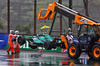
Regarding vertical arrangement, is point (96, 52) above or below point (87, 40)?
below

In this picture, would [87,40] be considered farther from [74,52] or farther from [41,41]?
[41,41]

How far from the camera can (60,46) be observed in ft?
76.2

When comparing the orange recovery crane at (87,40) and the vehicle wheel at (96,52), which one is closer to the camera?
the vehicle wheel at (96,52)

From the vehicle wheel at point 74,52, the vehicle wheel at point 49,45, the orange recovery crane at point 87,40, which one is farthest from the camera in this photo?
the vehicle wheel at point 49,45

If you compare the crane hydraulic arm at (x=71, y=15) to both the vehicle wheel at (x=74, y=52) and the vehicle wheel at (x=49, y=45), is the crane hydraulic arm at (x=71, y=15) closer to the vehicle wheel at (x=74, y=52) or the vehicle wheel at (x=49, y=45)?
the vehicle wheel at (x=74, y=52)

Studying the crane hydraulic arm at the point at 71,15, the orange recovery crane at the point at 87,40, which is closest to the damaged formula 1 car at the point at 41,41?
the crane hydraulic arm at the point at 71,15

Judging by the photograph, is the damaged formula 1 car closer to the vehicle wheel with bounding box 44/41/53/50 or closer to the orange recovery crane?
Result: the vehicle wheel with bounding box 44/41/53/50

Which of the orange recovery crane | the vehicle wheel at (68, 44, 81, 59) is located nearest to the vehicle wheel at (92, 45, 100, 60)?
the orange recovery crane

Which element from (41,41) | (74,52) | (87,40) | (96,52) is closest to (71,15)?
(87,40)

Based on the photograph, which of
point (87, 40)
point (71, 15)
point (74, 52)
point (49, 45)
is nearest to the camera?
point (87, 40)

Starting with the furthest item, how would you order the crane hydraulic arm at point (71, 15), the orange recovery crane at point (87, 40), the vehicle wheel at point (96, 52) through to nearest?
the crane hydraulic arm at point (71, 15) < the orange recovery crane at point (87, 40) < the vehicle wheel at point (96, 52)

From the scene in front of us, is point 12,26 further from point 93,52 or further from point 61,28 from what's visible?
point 93,52

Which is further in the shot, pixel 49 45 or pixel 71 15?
pixel 49 45

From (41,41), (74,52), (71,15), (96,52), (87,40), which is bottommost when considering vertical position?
(74,52)
